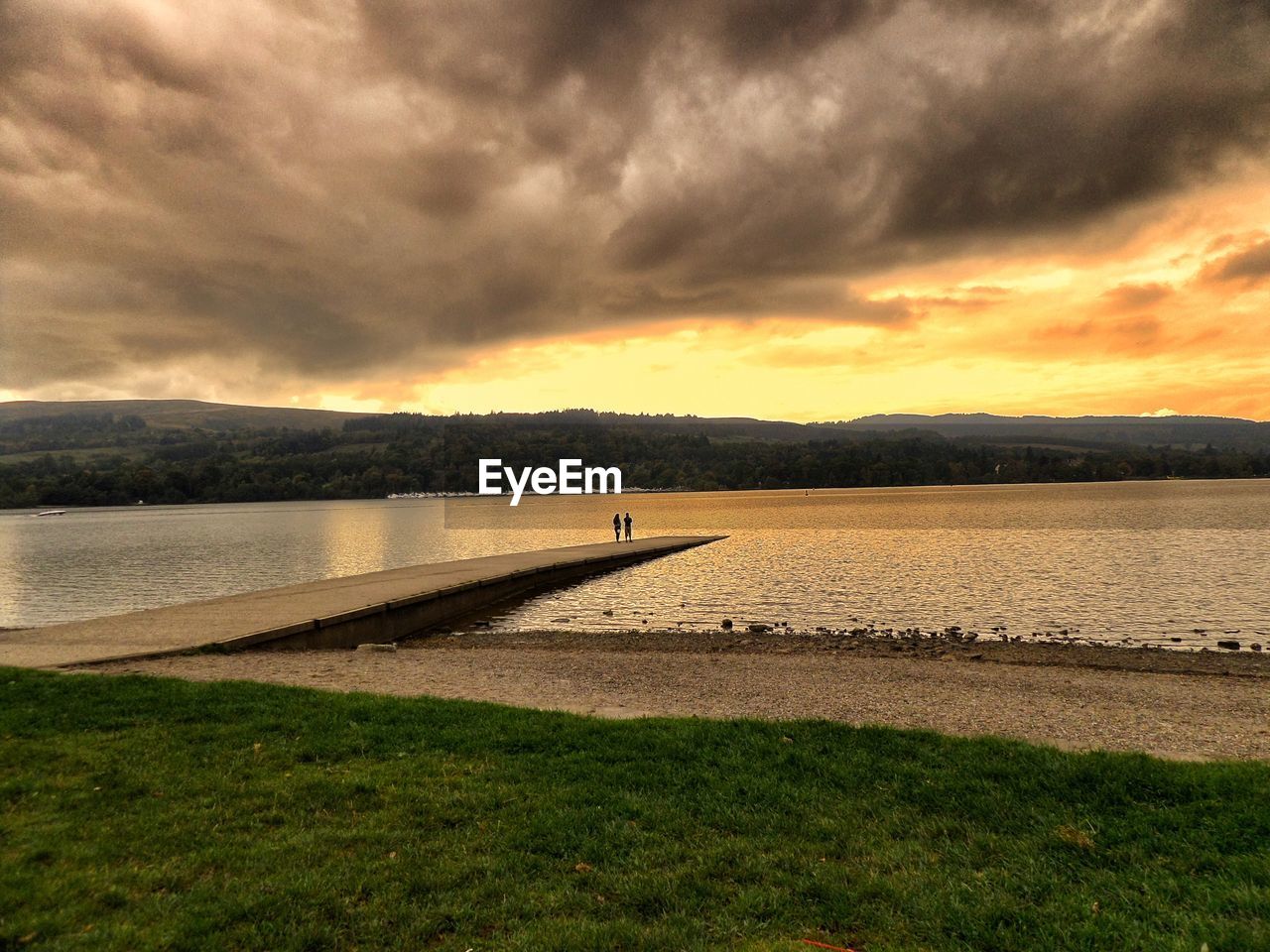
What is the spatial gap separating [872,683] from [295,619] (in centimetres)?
1493

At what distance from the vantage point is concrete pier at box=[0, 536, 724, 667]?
610 inches

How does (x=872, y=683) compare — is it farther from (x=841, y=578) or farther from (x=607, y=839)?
(x=841, y=578)

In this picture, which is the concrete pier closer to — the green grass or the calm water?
the calm water

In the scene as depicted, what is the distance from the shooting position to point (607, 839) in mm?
5441

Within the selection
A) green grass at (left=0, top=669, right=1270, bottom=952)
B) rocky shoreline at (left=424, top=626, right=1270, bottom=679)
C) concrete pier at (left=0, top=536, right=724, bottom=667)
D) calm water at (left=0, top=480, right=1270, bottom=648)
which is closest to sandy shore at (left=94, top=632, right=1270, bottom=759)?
rocky shoreline at (left=424, top=626, right=1270, bottom=679)

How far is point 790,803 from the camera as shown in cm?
621

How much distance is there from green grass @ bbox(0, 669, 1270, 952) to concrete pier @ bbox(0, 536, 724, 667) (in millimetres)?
8321

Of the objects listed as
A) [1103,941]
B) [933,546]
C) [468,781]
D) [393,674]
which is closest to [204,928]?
[468,781]

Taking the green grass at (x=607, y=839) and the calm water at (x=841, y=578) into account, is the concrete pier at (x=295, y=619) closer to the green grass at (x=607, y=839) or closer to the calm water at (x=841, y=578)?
the calm water at (x=841, y=578)

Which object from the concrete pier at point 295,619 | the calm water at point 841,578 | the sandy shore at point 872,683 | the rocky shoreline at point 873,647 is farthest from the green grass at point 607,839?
the calm water at point 841,578

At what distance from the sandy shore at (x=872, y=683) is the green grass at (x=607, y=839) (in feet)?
8.04

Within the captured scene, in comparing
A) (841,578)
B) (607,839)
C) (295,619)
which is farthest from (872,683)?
(841,578)

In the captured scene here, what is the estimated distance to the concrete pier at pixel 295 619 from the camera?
15.5m

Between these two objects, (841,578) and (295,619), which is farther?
(841,578)
